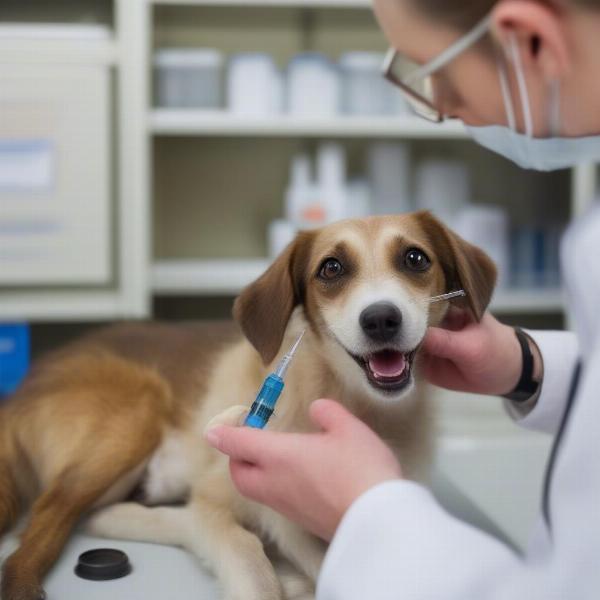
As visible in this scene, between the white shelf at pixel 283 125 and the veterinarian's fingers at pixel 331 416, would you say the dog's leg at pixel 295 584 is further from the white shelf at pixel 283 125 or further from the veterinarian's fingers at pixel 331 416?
the white shelf at pixel 283 125

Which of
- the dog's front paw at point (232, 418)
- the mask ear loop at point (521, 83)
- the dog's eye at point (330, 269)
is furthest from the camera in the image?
the dog's eye at point (330, 269)

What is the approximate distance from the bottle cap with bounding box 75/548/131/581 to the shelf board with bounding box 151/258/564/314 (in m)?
1.12

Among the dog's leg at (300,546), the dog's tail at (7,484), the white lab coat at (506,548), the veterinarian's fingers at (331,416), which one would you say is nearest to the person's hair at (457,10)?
the white lab coat at (506,548)

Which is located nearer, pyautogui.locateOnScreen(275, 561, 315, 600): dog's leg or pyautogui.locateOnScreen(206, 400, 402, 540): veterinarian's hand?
pyautogui.locateOnScreen(206, 400, 402, 540): veterinarian's hand

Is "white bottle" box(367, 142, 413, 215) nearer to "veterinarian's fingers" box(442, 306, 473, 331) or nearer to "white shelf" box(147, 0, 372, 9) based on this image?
"white shelf" box(147, 0, 372, 9)

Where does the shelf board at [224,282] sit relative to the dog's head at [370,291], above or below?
below

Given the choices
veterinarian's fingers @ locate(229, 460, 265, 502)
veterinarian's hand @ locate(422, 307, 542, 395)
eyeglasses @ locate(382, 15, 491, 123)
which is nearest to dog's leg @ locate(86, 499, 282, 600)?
veterinarian's fingers @ locate(229, 460, 265, 502)

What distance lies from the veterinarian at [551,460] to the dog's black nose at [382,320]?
18 centimetres

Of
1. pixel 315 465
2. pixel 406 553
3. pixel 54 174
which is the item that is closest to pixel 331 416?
pixel 315 465

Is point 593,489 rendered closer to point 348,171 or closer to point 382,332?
point 382,332

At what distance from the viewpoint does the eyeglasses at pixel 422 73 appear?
1.90 feet

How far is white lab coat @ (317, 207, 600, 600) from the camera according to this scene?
44 centimetres

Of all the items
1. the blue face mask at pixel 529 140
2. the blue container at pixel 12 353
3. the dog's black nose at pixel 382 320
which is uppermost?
the blue face mask at pixel 529 140

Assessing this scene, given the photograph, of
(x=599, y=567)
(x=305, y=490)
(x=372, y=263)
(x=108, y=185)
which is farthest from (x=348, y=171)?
(x=599, y=567)
